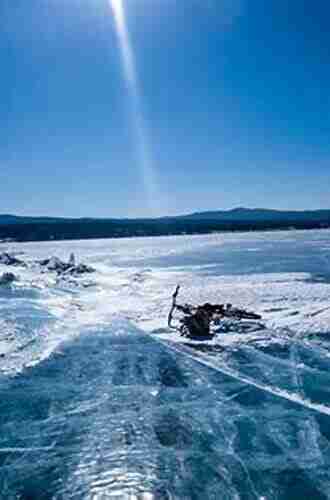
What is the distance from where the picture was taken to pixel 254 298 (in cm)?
2577

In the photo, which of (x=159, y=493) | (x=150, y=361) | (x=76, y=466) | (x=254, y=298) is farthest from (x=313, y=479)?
(x=254, y=298)

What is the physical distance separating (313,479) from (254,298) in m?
18.5

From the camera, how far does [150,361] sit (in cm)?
1424

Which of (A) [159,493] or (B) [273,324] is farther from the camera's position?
(B) [273,324]

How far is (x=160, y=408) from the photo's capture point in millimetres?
10312

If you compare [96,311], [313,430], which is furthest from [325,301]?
[313,430]

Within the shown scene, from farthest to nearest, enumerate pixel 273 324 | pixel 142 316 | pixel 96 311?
1. pixel 96 311
2. pixel 142 316
3. pixel 273 324

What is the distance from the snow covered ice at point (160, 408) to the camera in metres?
7.44

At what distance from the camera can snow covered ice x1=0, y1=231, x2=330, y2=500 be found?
744 centimetres

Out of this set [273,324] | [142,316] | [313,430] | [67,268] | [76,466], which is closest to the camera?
[76,466]

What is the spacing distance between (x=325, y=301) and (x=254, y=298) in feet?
13.7

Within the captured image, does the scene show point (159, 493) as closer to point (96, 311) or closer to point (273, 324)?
point (273, 324)

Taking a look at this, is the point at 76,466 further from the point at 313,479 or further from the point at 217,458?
the point at 313,479

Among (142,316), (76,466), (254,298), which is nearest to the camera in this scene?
(76,466)
